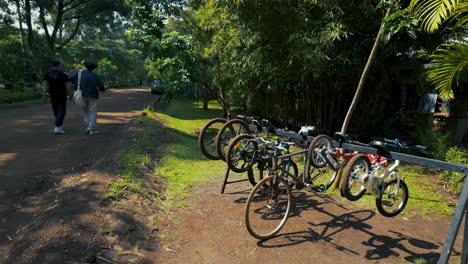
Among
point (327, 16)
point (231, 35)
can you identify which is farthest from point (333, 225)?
point (231, 35)

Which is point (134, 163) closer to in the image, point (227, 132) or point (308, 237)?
point (227, 132)

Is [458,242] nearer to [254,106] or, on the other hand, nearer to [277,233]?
[277,233]

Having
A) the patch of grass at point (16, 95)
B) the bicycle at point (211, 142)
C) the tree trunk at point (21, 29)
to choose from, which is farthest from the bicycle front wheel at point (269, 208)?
the tree trunk at point (21, 29)

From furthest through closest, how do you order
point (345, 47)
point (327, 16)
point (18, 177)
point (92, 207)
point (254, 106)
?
1. point (254, 106)
2. point (345, 47)
3. point (327, 16)
4. point (18, 177)
5. point (92, 207)

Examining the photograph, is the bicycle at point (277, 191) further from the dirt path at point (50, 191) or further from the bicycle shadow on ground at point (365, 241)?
the dirt path at point (50, 191)

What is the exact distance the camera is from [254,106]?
12430mm

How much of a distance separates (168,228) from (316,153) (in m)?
2.07

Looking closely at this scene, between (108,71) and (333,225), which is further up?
(108,71)

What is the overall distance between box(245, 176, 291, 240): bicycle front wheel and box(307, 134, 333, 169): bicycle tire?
484 millimetres

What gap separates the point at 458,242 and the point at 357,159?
1905mm

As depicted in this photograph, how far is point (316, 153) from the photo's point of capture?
4246 mm

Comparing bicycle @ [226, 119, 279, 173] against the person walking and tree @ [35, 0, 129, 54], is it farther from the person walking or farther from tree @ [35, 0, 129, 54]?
tree @ [35, 0, 129, 54]

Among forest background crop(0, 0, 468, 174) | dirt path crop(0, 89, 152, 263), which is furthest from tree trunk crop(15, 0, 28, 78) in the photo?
dirt path crop(0, 89, 152, 263)

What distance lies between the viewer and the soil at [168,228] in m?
3.21
